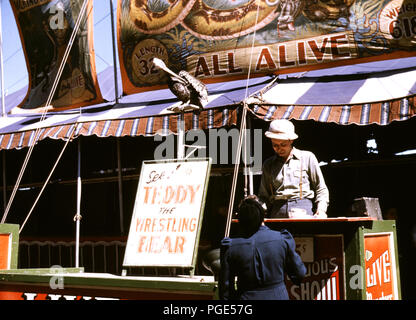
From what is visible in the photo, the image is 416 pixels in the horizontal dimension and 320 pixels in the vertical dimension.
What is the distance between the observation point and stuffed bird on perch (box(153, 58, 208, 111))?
23.5ft

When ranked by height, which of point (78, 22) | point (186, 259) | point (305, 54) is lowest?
point (186, 259)

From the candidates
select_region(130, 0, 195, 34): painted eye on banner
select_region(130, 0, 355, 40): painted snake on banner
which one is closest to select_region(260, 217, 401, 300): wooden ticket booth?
select_region(130, 0, 355, 40): painted snake on banner

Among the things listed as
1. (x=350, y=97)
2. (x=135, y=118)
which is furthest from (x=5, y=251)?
(x=350, y=97)

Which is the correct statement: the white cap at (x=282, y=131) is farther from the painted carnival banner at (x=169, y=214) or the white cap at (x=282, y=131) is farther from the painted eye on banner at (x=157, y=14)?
the painted eye on banner at (x=157, y=14)

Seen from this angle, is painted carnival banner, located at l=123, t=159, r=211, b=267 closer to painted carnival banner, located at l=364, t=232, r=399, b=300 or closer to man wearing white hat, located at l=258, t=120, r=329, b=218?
man wearing white hat, located at l=258, t=120, r=329, b=218

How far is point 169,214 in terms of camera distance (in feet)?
18.3

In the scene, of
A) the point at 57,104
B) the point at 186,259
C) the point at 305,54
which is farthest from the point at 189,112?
the point at 57,104

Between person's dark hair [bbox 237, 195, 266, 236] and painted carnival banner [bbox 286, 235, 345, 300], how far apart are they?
33.0 inches

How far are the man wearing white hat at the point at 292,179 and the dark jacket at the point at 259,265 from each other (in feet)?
4.18

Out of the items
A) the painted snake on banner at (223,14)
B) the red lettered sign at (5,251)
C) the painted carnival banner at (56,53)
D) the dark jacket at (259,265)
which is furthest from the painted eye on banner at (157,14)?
the dark jacket at (259,265)
